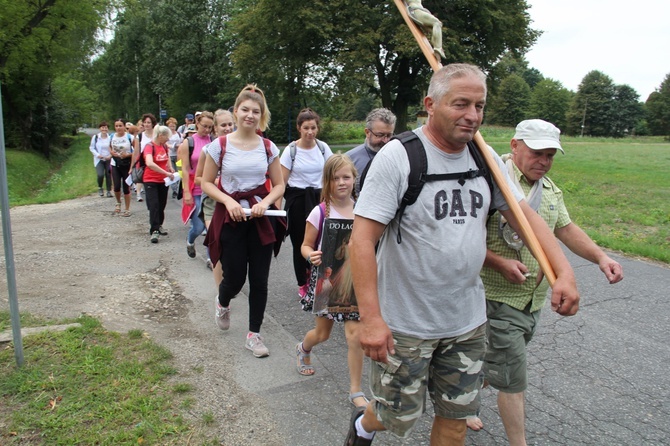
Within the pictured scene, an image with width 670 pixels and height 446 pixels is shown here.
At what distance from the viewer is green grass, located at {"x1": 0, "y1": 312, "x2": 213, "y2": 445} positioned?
293cm

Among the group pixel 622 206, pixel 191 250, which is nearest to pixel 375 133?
pixel 191 250

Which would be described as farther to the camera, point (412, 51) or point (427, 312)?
point (412, 51)

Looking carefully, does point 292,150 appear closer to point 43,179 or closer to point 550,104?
point 43,179

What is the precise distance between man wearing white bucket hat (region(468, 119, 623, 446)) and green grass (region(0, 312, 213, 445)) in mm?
1654

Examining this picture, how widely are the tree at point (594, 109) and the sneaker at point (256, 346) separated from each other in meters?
99.8

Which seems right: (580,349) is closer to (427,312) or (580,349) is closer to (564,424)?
(564,424)

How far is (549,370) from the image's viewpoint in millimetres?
3939

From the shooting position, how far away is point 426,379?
7.68 feet

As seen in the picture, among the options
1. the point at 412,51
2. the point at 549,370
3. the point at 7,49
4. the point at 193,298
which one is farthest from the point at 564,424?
the point at 7,49

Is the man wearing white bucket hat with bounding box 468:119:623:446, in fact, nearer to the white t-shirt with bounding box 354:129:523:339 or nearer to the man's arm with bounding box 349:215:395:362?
the white t-shirt with bounding box 354:129:523:339

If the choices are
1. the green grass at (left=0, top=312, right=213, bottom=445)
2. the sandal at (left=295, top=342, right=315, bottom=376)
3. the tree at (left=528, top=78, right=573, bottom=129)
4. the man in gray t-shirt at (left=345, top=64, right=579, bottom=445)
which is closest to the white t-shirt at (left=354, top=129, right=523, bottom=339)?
the man in gray t-shirt at (left=345, top=64, right=579, bottom=445)

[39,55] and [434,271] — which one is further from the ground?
[39,55]

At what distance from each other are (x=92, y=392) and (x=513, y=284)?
8.75ft

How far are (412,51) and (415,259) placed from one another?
23.4 m
